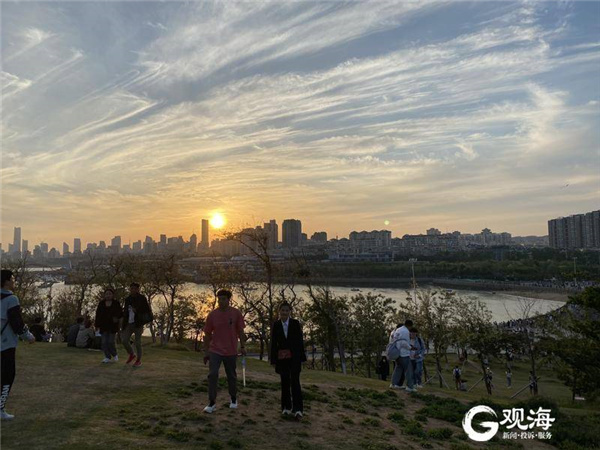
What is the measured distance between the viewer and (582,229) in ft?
572

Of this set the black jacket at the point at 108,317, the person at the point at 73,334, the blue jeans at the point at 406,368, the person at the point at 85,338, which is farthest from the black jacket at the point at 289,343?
the person at the point at 73,334

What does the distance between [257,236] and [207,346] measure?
13.6 metres

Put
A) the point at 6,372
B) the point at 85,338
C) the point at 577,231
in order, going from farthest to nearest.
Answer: the point at 577,231, the point at 85,338, the point at 6,372

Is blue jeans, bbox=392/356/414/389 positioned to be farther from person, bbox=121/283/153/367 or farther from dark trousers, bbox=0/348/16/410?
dark trousers, bbox=0/348/16/410

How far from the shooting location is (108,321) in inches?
358

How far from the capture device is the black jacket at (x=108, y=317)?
29.8 ft

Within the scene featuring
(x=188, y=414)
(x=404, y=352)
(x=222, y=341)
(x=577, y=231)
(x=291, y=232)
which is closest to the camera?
(x=188, y=414)

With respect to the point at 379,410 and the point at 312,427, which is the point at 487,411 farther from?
the point at 312,427

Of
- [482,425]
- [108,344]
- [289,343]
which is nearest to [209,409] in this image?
[289,343]

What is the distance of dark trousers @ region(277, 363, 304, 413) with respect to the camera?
20.5 ft

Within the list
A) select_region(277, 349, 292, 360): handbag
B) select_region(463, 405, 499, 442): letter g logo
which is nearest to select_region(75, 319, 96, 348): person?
select_region(277, 349, 292, 360): handbag

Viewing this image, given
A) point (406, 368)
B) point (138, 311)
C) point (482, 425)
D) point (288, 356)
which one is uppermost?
point (138, 311)

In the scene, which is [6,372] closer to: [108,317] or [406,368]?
[108,317]

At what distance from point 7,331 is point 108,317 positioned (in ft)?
13.6
